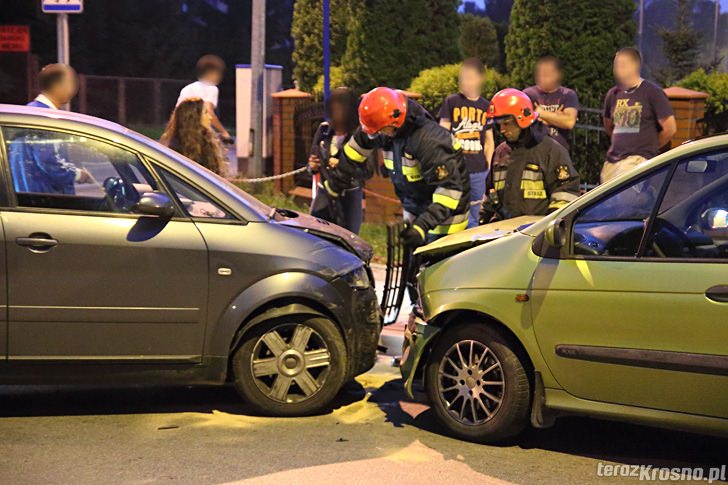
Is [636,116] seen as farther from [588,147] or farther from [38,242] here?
[38,242]

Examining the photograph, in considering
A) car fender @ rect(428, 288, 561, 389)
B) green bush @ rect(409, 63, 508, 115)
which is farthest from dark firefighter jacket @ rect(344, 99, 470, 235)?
green bush @ rect(409, 63, 508, 115)

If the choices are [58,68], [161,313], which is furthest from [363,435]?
[58,68]

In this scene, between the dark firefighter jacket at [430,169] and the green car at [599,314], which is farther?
the dark firefighter jacket at [430,169]

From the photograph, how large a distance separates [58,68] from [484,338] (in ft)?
15.7

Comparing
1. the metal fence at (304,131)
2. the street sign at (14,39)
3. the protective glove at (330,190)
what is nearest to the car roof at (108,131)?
the protective glove at (330,190)

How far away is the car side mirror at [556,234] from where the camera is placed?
16.0 feet

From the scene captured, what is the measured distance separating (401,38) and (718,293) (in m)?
10.2

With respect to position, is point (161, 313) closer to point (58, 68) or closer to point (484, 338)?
point (484, 338)

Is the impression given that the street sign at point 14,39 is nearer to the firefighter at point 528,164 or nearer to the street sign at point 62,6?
the street sign at point 62,6

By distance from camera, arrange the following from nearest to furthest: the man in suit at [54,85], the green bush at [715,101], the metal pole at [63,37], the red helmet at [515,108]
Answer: the red helmet at [515,108] → the man in suit at [54,85] → the green bush at [715,101] → the metal pole at [63,37]

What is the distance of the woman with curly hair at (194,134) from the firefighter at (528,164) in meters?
8.23

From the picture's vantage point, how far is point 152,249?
536 cm

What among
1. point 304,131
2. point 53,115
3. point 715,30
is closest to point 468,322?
point 53,115

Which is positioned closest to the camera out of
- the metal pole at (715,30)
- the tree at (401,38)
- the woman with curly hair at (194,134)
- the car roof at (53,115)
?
the car roof at (53,115)
